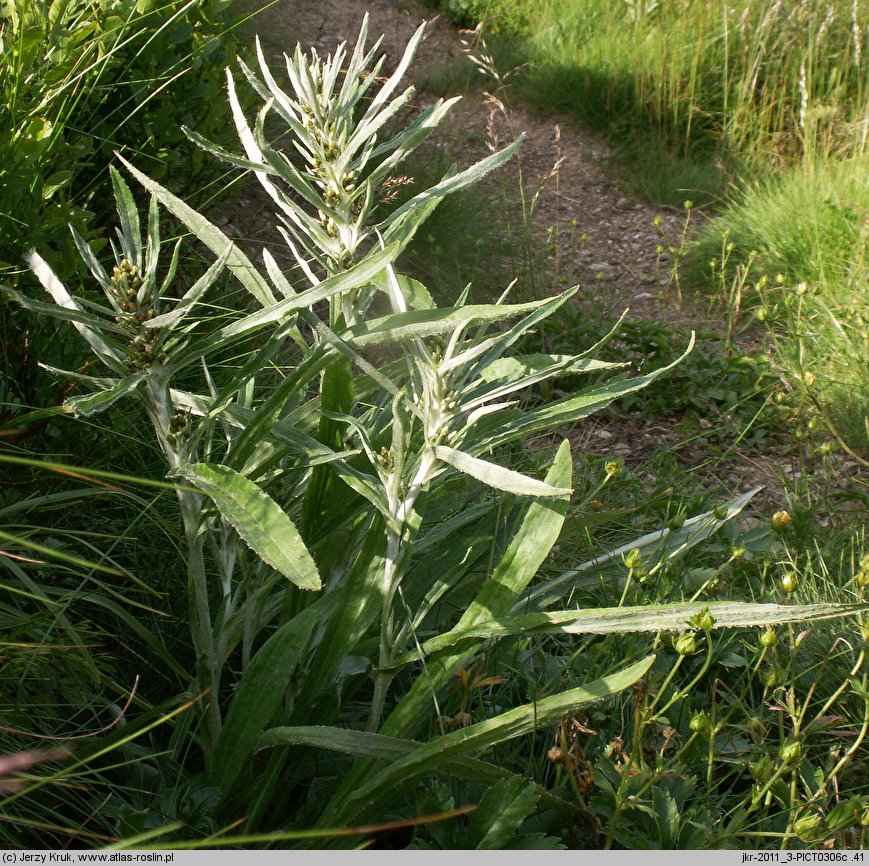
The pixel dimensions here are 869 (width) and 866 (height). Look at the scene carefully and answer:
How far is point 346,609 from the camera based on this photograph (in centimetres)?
132

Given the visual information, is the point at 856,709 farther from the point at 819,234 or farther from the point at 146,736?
the point at 819,234

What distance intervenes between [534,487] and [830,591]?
47.3 inches

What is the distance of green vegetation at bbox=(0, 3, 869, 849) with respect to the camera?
3.86 feet

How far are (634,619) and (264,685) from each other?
514mm

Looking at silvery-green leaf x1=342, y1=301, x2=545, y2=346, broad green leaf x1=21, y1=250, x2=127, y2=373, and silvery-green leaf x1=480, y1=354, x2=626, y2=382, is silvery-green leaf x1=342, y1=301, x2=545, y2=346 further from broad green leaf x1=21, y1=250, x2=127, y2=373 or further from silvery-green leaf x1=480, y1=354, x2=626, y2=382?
broad green leaf x1=21, y1=250, x2=127, y2=373

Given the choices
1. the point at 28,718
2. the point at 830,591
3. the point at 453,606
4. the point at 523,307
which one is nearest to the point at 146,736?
the point at 28,718

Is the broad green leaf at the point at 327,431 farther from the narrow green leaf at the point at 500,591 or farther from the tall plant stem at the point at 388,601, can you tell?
the narrow green leaf at the point at 500,591

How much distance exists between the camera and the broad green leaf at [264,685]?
1.23 meters

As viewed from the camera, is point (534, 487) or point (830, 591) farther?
point (830, 591)

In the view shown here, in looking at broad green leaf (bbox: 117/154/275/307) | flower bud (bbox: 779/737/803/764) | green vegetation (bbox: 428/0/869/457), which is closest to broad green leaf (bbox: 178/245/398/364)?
broad green leaf (bbox: 117/154/275/307)

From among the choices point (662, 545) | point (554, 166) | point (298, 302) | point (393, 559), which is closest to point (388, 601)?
point (393, 559)

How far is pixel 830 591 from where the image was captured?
6.48ft

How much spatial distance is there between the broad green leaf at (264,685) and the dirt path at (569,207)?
5.61ft

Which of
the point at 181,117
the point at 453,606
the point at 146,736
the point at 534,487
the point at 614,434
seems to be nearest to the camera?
the point at 534,487
